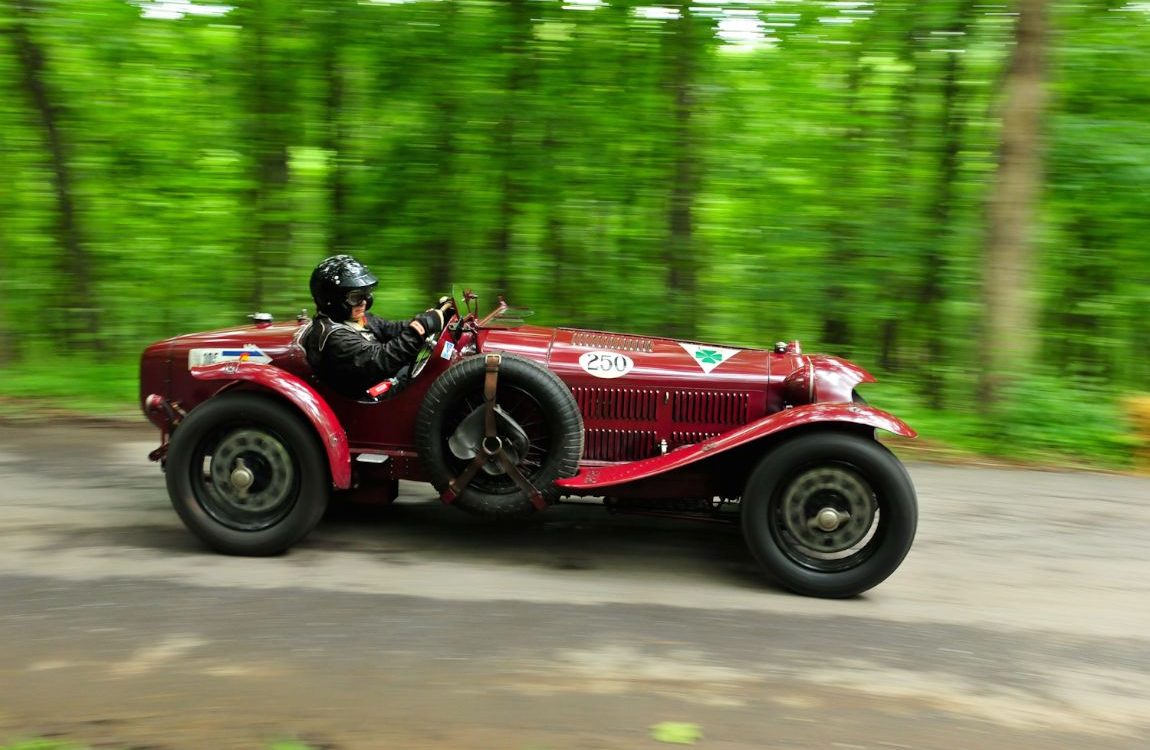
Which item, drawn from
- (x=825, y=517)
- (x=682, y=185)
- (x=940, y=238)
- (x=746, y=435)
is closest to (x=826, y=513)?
(x=825, y=517)

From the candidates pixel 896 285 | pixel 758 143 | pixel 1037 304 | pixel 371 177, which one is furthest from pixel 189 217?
pixel 1037 304

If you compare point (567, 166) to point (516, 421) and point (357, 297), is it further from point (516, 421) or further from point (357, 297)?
point (516, 421)

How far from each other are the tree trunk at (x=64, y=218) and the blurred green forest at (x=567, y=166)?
0.03 meters

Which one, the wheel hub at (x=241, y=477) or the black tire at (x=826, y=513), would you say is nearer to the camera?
the black tire at (x=826, y=513)

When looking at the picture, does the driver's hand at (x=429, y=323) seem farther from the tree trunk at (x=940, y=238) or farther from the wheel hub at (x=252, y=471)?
the tree trunk at (x=940, y=238)

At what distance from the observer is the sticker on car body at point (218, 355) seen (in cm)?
508

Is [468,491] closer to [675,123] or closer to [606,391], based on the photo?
[606,391]

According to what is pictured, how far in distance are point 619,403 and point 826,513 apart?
3.86 feet

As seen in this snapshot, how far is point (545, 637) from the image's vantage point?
3.90m

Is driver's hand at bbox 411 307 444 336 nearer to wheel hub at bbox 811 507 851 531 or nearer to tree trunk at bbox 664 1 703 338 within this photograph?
wheel hub at bbox 811 507 851 531

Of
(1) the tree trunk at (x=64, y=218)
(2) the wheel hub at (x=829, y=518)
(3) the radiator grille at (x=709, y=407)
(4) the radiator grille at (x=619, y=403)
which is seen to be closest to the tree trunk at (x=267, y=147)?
(1) the tree trunk at (x=64, y=218)

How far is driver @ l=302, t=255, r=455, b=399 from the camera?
187 inches

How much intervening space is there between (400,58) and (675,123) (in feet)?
9.44

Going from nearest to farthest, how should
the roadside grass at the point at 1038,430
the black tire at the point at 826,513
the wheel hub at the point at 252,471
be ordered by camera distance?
the black tire at the point at 826,513
the wheel hub at the point at 252,471
the roadside grass at the point at 1038,430
